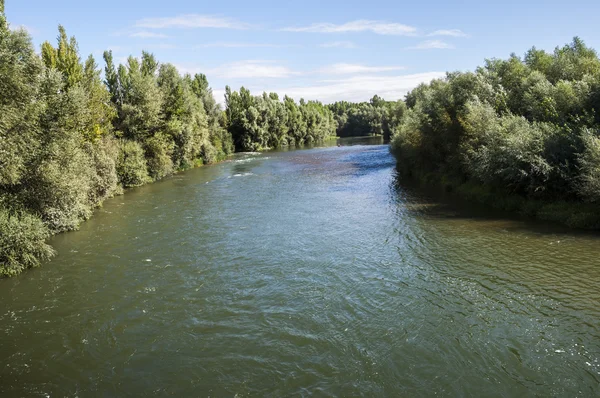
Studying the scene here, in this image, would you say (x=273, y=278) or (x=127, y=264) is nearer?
(x=273, y=278)

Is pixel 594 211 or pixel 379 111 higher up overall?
pixel 379 111

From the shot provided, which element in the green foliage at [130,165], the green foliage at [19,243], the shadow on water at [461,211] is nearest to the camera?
the green foliage at [19,243]

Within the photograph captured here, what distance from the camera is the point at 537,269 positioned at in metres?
17.2

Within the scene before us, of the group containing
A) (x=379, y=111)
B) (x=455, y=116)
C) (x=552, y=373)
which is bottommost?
(x=552, y=373)

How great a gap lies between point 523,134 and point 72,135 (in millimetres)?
27484

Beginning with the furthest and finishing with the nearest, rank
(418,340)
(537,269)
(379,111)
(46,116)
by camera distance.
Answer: (379,111) < (46,116) < (537,269) < (418,340)

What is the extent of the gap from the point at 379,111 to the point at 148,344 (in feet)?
494

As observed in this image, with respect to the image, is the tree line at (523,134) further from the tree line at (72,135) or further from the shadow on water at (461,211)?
the tree line at (72,135)

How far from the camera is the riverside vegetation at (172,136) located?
19.8m

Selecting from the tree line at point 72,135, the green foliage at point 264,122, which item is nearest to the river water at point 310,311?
the tree line at point 72,135

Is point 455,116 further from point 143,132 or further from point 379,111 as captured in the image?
point 379,111

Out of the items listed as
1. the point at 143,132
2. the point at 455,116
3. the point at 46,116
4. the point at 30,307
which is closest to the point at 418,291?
the point at 30,307

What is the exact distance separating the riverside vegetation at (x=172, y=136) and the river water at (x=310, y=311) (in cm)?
304

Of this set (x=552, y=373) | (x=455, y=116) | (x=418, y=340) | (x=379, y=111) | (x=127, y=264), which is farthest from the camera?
(x=379, y=111)
